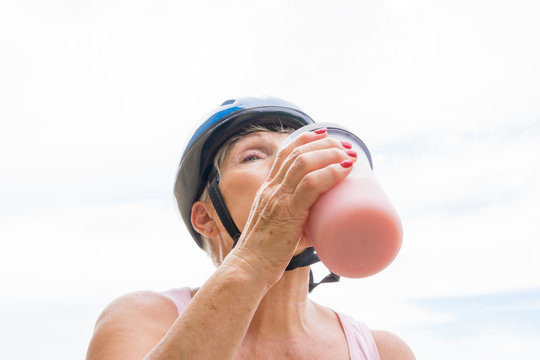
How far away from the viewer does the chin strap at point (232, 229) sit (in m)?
3.23

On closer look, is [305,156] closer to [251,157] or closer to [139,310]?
[251,157]

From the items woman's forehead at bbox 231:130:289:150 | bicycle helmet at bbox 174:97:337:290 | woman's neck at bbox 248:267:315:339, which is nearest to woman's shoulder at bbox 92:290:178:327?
woman's neck at bbox 248:267:315:339

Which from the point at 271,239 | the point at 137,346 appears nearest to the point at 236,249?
the point at 271,239

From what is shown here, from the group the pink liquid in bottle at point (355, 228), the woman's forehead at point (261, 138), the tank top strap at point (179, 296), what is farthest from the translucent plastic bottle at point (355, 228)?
the tank top strap at point (179, 296)

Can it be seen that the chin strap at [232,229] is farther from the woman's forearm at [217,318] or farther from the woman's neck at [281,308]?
the woman's forearm at [217,318]

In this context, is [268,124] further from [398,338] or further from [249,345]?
[398,338]

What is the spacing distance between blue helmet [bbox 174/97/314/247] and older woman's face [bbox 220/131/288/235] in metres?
0.18

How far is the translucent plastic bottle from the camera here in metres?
2.13

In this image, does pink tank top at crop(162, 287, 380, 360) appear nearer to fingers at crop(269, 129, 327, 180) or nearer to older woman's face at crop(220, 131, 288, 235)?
older woman's face at crop(220, 131, 288, 235)

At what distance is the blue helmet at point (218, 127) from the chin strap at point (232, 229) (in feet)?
0.74

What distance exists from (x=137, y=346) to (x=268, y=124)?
6.04 ft

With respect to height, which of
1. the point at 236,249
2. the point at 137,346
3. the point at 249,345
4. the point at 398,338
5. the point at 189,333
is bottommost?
the point at 398,338

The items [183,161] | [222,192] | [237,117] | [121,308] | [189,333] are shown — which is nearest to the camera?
[189,333]

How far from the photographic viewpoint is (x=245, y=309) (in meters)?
2.19
